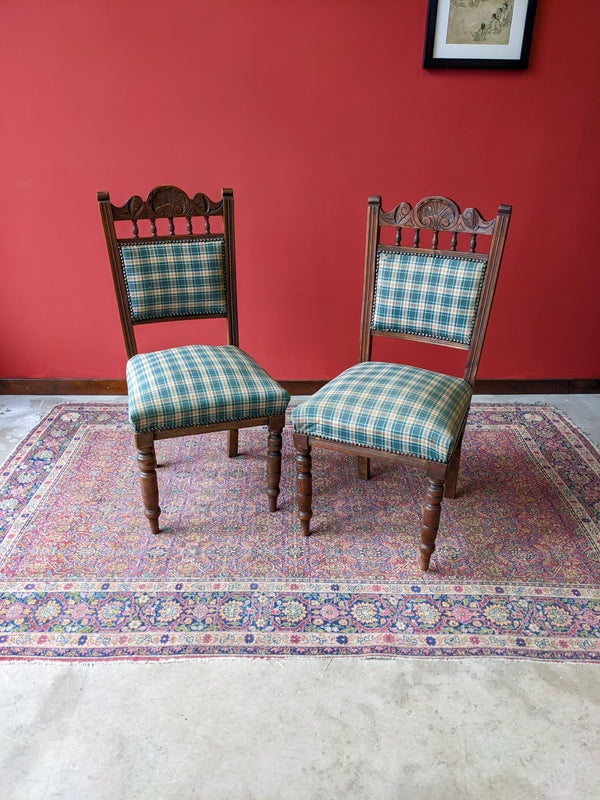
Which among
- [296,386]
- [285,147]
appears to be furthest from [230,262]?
[296,386]

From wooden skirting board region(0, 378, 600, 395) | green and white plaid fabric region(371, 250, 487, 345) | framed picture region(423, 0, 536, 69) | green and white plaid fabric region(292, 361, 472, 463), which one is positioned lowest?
wooden skirting board region(0, 378, 600, 395)

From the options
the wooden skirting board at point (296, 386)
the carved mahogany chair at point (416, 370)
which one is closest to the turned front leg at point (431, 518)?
the carved mahogany chair at point (416, 370)

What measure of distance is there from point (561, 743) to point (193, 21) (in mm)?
2815

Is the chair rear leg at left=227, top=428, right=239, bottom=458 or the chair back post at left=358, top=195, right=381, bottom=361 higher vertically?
the chair back post at left=358, top=195, right=381, bottom=361

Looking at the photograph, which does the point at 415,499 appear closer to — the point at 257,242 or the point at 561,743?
the point at 561,743

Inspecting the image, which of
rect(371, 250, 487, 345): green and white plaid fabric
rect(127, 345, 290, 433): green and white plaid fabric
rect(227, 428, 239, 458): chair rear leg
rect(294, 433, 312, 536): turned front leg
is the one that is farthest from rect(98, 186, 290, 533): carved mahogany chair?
rect(371, 250, 487, 345): green and white plaid fabric

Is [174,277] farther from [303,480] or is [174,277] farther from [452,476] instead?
[452,476]

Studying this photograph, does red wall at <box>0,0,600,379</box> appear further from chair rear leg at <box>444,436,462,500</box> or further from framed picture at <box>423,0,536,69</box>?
chair rear leg at <box>444,436,462,500</box>

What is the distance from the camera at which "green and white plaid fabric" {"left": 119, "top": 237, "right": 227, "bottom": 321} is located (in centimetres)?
202

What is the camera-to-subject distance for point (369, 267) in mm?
2021

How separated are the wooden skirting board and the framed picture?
59.2 inches

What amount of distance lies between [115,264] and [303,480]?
1.03 metres

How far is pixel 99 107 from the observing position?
241 cm

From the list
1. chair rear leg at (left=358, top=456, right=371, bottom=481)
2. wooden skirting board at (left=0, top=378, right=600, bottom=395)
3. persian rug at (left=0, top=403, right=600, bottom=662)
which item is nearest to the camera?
persian rug at (left=0, top=403, right=600, bottom=662)
